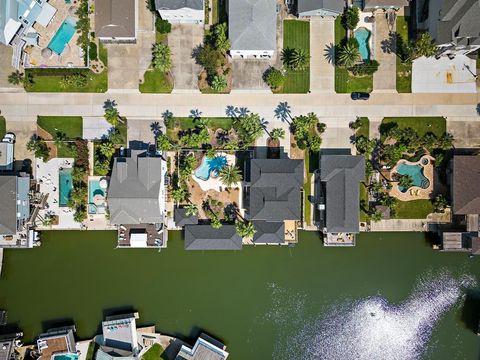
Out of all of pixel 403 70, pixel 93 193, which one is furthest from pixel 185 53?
pixel 403 70

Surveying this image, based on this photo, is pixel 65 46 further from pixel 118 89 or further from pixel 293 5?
pixel 293 5

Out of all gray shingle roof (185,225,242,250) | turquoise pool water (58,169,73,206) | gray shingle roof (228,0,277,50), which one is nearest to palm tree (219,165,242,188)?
gray shingle roof (185,225,242,250)

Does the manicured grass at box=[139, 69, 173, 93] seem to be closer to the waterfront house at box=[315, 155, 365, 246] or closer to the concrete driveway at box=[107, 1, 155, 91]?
the concrete driveway at box=[107, 1, 155, 91]

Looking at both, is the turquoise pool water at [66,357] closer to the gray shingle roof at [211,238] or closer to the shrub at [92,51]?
the gray shingle roof at [211,238]

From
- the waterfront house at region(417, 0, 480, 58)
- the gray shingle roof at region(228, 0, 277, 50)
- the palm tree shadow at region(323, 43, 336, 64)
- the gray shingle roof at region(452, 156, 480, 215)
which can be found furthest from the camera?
the palm tree shadow at region(323, 43, 336, 64)

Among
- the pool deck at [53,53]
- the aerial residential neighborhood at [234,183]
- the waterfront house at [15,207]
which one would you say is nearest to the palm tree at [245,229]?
the aerial residential neighborhood at [234,183]
